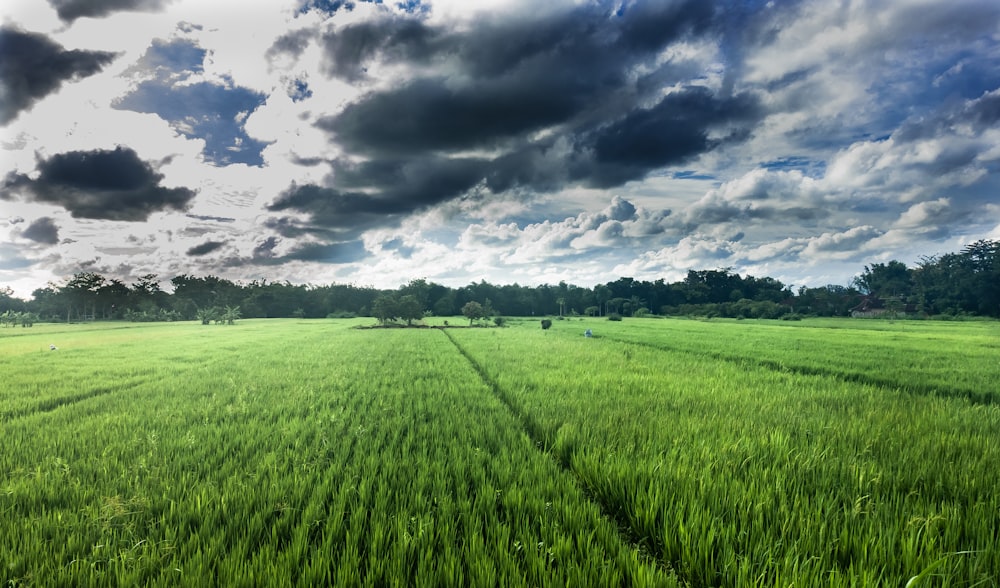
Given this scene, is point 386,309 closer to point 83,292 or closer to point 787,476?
point 787,476

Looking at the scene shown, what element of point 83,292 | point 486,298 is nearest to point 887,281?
point 486,298

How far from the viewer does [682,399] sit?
730 cm

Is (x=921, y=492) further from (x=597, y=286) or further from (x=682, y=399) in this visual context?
(x=597, y=286)

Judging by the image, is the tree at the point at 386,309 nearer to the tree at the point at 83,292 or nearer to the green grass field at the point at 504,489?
the green grass field at the point at 504,489

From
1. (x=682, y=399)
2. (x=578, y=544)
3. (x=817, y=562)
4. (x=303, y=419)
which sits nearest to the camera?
(x=817, y=562)

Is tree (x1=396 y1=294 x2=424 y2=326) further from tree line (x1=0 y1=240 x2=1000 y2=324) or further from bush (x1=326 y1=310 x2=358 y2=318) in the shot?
bush (x1=326 y1=310 x2=358 y2=318)

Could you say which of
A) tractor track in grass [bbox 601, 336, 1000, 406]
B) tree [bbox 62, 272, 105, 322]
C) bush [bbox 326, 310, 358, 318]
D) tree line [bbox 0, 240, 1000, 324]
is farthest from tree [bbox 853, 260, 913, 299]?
tree [bbox 62, 272, 105, 322]

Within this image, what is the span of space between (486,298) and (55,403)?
2682 inches

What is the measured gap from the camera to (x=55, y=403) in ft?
25.5

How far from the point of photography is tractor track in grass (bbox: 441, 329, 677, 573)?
283 cm

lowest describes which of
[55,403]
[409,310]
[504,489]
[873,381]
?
[873,381]

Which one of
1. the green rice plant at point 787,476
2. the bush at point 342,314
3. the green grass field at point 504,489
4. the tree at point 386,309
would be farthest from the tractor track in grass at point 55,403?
the bush at point 342,314

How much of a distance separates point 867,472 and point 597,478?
246cm

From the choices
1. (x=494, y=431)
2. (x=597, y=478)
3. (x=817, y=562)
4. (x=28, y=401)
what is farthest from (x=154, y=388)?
(x=817, y=562)
